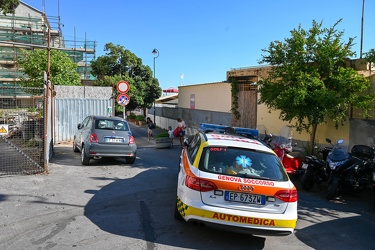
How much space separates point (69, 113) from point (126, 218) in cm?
1197

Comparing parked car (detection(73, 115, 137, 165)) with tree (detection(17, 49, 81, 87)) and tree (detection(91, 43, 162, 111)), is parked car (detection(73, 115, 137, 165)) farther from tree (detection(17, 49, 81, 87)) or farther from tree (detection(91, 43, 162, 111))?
tree (detection(91, 43, 162, 111))

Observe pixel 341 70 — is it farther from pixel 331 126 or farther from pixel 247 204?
pixel 247 204

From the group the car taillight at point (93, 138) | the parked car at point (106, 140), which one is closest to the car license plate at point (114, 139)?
the parked car at point (106, 140)

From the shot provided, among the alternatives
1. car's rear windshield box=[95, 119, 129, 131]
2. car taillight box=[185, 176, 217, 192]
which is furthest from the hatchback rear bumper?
car taillight box=[185, 176, 217, 192]

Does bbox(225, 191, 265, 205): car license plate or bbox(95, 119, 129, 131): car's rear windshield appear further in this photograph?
bbox(95, 119, 129, 131): car's rear windshield

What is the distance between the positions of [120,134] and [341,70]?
6.83 meters

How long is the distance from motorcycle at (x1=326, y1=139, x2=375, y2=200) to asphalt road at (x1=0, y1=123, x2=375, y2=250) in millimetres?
362

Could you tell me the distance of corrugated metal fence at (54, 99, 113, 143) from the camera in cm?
1630

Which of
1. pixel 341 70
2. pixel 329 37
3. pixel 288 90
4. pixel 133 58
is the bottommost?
pixel 288 90

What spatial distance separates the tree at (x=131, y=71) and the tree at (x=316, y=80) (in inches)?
848

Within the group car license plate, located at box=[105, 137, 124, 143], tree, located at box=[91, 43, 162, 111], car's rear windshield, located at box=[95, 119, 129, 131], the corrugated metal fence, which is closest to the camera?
car license plate, located at box=[105, 137, 124, 143]

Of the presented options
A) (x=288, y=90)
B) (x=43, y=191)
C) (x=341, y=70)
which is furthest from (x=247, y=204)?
(x=341, y=70)

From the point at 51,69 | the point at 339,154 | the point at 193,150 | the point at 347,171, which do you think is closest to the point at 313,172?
the point at 339,154

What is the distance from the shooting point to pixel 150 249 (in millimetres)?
4527
